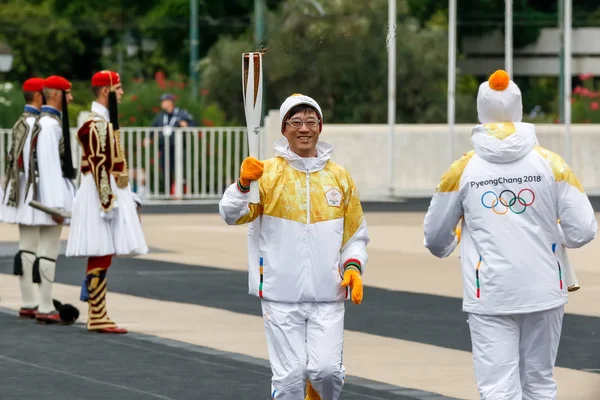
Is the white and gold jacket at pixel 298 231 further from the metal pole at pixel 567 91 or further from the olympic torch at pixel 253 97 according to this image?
the metal pole at pixel 567 91

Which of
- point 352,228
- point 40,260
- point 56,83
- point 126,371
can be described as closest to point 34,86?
point 56,83

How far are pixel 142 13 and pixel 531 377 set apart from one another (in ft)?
142

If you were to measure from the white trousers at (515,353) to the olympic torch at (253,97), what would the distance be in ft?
3.52

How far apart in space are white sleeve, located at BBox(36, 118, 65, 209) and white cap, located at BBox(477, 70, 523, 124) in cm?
536

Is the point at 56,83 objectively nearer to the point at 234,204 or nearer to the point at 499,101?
the point at 234,204

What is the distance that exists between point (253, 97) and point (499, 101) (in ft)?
3.25

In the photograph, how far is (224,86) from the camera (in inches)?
1281

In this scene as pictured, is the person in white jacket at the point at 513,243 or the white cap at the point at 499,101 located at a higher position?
the white cap at the point at 499,101

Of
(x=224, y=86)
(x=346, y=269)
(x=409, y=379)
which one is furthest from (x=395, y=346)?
(x=224, y=86)

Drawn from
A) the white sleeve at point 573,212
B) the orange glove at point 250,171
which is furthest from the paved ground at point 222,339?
the white sleeve at point 573,212

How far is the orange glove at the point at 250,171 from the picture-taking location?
6.69m

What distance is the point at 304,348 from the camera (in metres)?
6.87

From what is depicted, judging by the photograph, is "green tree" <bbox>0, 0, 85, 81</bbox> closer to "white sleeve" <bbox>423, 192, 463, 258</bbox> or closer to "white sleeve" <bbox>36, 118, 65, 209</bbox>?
"white sleeve" <bbox>36, 118, 65, 209</bbox>

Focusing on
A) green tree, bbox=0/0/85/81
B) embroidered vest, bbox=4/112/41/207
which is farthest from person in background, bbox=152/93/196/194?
green tree, bbox=0/0/85/81
